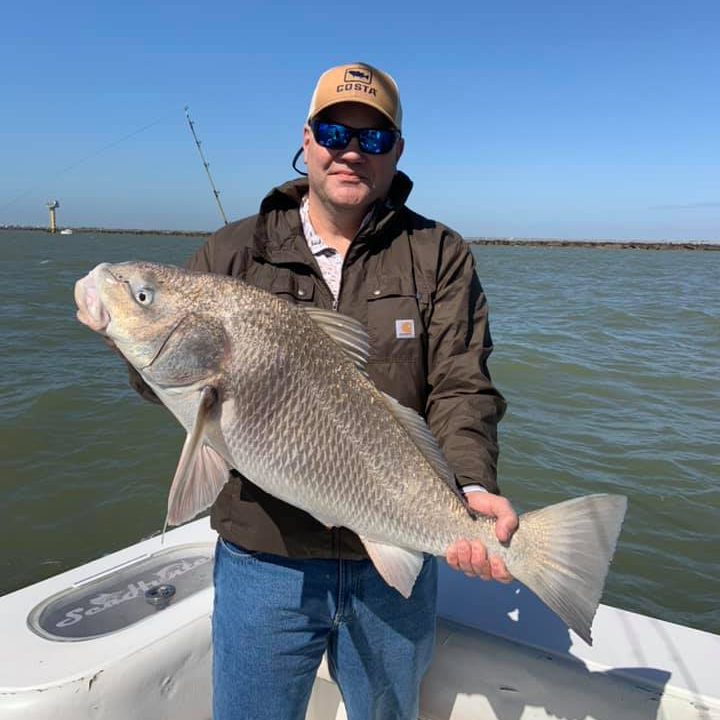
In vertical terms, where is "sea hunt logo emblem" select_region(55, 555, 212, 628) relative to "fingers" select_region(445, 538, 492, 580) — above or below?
below

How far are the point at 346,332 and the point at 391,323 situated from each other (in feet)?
0.79

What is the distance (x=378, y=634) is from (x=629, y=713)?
130 cm

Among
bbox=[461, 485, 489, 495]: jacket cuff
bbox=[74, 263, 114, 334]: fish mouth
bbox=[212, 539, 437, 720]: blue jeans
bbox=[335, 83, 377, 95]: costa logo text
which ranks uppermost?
bbox=[335, 83, 377, 95]: costa logo text

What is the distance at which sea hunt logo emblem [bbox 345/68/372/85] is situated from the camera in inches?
98.7

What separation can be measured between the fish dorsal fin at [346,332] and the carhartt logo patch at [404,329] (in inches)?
7.2

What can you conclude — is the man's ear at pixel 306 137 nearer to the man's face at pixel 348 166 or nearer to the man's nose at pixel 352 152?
the man's face at pixel 348 166

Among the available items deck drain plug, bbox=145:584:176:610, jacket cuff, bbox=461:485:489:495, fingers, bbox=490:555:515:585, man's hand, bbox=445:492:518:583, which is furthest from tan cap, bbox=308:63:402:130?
deck drain plug, bbox=145:584:176:610

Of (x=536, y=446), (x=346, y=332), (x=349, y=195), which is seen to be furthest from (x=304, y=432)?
(x=536, y=446)

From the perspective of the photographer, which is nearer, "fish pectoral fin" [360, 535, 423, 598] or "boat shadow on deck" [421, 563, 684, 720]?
"fish pectoral fin" [360, 535, 423, 598]

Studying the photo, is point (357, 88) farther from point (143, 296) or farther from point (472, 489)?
point (472, 489)

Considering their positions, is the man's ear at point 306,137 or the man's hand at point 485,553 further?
the man's ear at point 306,137

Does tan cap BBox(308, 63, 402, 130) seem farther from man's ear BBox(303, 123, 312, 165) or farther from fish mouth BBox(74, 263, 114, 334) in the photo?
fish mouth BBox(74, 263, 114, 334)

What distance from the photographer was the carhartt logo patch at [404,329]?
2.53 metres

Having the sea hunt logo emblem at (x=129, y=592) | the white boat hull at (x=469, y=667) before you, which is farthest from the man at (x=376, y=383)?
the sea hunt logo emblem at (x=129, y=592)
